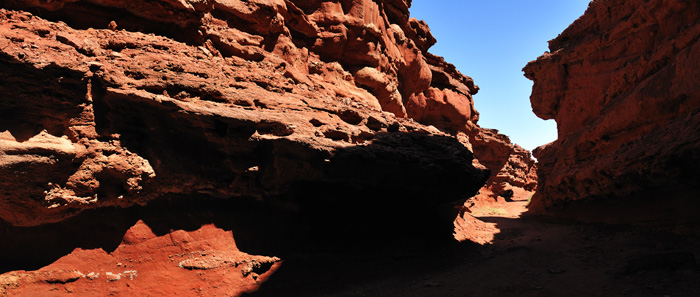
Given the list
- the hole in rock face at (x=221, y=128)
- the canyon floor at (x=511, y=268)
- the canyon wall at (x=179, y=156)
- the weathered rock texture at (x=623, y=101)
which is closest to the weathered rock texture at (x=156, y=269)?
the canyon wall at (x=179, y=156)

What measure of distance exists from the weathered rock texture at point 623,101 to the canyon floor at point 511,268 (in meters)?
1.70

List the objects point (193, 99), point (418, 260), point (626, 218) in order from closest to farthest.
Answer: point (193, 99)
point (418, 260)
point (626, 218)

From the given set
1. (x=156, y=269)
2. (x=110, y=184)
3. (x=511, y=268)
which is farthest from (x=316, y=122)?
(x=511, y=268)

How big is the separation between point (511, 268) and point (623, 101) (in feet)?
27.7

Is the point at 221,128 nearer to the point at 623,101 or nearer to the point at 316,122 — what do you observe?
the point at 316,122

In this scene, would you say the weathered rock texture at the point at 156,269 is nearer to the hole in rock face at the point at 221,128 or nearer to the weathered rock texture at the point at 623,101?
the hole in rock face at the point at 221,128

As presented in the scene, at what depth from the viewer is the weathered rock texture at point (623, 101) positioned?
8356 mm

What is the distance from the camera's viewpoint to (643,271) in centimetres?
588

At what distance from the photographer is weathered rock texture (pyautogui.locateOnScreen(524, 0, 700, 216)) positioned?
836 centimetres

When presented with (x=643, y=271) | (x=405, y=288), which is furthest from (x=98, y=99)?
(x=643, y=271)

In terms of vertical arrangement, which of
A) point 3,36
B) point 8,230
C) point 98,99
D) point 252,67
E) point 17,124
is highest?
point 252,67

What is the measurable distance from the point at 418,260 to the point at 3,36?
9426 mm

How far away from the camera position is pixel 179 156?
6559 mm

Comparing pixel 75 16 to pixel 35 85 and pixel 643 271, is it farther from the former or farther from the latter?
pixel 643 271
